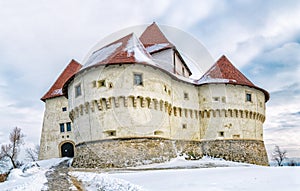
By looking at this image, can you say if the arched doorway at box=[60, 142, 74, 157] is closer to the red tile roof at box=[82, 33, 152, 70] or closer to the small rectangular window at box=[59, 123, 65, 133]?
the small rectangular window at box=[59, 123, 65, 133]

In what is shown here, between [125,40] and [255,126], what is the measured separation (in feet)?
44.6

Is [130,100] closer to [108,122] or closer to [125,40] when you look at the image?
[108,122]

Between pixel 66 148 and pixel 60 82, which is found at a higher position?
pixel 60 82

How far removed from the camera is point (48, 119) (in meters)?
30.5

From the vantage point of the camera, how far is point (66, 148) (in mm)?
29344

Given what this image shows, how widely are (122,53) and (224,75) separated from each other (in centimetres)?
1021

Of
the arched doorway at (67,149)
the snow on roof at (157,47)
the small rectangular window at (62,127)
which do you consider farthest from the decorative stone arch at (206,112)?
the small rectangular window at (62,127)

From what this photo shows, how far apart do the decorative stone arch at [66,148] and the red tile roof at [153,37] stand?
11380mm

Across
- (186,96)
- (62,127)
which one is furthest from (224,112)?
(62,127)

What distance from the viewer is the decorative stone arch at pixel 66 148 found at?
2904 cm

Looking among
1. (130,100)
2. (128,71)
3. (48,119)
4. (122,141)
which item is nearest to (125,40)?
(128,71)

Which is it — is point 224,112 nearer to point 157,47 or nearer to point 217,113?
point 217,113

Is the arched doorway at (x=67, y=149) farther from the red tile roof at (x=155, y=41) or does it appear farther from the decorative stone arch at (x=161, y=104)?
the decorative stone arch at (x=161, y=104)

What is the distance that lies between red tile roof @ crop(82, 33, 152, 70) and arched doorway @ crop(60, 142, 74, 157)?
1036 cm
